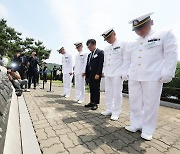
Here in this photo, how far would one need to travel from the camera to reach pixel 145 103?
3.38 metres

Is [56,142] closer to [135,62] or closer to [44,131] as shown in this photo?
[44,131]

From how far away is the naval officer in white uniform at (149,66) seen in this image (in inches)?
120

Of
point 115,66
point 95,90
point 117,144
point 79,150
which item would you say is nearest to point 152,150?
point 117,144

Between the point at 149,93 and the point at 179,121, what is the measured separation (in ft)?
7.77

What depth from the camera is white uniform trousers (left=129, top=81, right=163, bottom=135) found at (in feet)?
10.7

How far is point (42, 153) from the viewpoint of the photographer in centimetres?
266

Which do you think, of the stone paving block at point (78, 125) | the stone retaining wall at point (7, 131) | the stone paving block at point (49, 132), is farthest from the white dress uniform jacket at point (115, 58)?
the stone retaining wall at point (7, 131)

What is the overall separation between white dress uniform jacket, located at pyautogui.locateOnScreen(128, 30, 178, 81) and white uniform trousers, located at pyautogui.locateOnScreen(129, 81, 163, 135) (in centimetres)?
13

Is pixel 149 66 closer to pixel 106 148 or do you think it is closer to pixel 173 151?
pixel 173 151

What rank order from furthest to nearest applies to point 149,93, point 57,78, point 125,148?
1. point 57,78
2. point 149,93
3. point 125,148

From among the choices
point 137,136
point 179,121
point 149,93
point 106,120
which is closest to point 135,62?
point 149,93

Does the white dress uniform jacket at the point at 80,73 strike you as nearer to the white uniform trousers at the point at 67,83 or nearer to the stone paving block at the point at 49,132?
the white uniform trousers at the point at 67,83

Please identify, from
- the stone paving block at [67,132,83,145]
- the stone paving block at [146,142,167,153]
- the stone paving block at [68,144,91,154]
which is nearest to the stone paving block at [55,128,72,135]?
the stone paving block at [67,132,83,145]

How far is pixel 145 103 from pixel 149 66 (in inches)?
24.7
